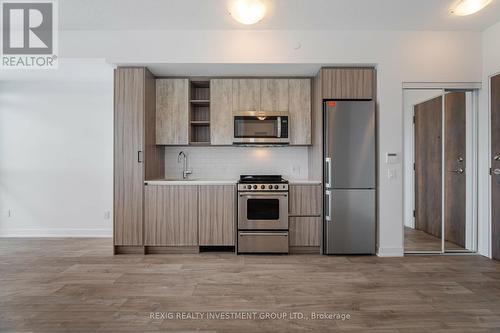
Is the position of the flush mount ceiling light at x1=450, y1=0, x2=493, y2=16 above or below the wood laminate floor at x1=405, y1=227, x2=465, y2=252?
above

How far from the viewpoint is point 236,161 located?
14.6 ft

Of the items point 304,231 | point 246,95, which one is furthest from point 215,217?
point 246,95

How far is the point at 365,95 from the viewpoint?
3641 mm

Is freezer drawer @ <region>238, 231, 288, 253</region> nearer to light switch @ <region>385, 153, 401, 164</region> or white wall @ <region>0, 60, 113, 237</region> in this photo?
light switch @ <region>385, 153, 401, 164</region>

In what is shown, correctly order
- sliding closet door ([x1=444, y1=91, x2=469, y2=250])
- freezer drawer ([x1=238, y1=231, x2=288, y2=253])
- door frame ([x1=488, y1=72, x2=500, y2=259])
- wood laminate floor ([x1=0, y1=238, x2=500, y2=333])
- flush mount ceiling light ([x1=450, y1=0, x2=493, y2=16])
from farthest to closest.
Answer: sliding closet door ([x1=444, y1=91, x2=469, y2=250])
freezer drawer ([x1=238, y1=231, x2=288, y2=253])
door frame ([x1=488, y1=72, x2=500, y2=259])
flush mount ceiling light ([x1=450, y1=0, x2=493, y2=16])
wood laminate floor ([x1=0, y1=238, x2=500, y2=333])

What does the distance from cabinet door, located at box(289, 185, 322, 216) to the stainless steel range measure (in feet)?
0.33

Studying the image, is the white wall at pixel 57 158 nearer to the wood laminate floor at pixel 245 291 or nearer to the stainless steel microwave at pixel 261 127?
the wood laminate floor at pixel 245 291

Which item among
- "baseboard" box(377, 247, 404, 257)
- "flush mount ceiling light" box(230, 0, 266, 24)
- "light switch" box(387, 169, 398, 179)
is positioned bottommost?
"baseboard" box(377, 247, 404, 257)

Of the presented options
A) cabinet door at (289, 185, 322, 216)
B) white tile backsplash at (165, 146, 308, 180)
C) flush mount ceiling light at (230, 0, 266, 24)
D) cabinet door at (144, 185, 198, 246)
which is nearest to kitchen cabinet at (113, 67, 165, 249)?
cabinet door at (144, 185, 198, 246)

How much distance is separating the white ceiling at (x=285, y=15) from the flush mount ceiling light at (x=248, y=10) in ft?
0.51

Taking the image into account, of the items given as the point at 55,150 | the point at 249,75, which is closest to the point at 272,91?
the point at 249,75

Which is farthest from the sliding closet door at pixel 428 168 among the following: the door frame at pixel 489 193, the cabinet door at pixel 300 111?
the cabinet door at pixel 300 111

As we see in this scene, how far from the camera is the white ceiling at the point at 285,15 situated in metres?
3.05

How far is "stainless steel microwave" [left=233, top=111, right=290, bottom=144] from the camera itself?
4.00 metres
